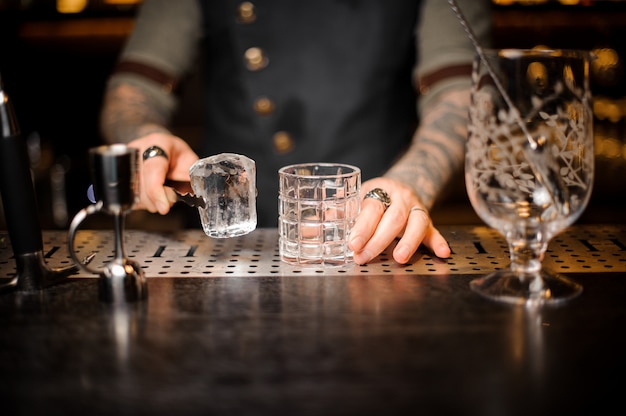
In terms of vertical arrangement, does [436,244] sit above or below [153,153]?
below

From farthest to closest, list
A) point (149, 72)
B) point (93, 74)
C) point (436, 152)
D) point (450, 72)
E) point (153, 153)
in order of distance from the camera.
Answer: point (93, 74) → point (149, 72) → point (450, 72) → point (436, 152) → point (153, 153)

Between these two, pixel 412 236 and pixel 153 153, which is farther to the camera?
pixel 153 153

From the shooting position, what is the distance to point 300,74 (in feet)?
6.41

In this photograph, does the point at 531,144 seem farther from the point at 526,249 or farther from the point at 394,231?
the point at 394,231

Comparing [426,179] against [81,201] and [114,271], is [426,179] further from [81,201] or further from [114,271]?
[81,201]

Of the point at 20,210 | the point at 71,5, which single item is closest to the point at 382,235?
the point at 20,210

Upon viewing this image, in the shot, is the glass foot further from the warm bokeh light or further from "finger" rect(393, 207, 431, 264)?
the warm bokeh light

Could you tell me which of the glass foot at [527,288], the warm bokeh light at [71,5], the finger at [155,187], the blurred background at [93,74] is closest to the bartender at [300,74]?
the finger at [155,187]

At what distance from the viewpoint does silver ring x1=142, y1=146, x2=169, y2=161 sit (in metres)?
1.36

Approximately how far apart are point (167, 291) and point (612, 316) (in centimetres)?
56

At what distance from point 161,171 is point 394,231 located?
0.42 m

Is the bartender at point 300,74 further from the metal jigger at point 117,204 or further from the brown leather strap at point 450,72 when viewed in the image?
→ the metal jigger at point 117,204

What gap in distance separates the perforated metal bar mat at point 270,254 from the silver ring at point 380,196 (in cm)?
8

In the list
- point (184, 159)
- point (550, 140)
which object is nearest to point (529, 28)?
point (184, 159)
